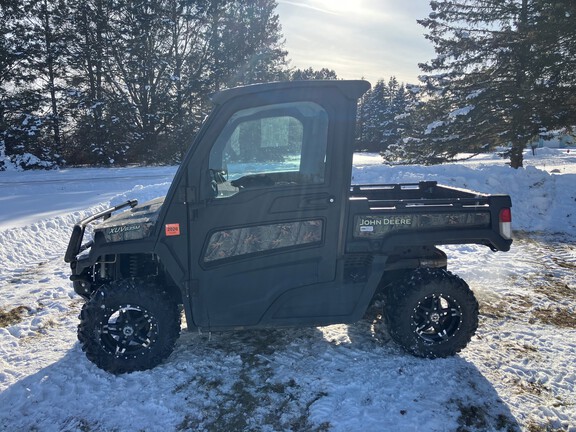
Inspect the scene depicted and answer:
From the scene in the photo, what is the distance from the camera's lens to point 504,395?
304 centimetres

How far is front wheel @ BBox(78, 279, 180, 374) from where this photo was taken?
3244 millimetres

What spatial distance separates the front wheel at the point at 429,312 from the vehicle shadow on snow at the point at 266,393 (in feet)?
0.49

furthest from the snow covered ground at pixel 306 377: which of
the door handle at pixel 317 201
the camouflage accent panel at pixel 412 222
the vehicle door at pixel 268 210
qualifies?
the door handle at pixel 317 201

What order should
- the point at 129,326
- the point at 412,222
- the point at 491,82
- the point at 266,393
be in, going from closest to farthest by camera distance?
the point at 266,393 → the point at 129,326 → the point at 412,222 → the point at 491,82

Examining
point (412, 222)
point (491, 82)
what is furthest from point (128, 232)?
point (491, 82)

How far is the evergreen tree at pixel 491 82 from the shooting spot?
43.4 feet

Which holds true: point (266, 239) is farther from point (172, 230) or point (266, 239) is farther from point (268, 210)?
point (172, 230)

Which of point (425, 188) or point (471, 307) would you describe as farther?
point (425, 188)

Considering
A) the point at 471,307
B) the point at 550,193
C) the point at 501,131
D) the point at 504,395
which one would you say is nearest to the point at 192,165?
the point at 471,307

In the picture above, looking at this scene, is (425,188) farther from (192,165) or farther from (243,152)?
(192,165)

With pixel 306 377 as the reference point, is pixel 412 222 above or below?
above

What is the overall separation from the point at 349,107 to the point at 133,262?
2485mm

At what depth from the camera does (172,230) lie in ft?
10.5

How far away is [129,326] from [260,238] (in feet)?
4.61
